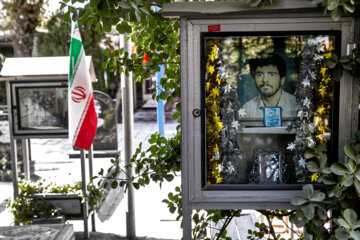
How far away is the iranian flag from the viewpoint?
4.58 m

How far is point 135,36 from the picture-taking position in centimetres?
353

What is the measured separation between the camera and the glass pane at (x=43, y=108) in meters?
5.41

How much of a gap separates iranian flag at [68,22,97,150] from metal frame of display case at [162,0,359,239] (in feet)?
8.27

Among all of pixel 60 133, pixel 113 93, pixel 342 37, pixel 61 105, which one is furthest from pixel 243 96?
pixel 113 93

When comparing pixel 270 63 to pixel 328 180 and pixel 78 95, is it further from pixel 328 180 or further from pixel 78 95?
pixel 78 95

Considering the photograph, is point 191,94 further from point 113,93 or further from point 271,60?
point 113,93

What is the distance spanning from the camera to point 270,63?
7.90ft

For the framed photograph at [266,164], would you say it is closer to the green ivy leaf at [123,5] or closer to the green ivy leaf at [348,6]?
the green ivy leaf at [348,6]

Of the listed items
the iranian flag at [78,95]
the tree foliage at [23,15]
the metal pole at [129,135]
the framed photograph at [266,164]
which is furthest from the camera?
the tree foliage at [23,15]

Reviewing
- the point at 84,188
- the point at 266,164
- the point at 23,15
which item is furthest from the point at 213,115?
the point at 23,15

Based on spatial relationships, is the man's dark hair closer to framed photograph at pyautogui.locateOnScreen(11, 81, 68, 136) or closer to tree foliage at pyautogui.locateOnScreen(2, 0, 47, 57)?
framed photograph at pyautogui.locateOnScreen(11, 81, 68, 136)

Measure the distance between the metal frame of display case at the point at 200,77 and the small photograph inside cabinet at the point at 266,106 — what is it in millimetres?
50

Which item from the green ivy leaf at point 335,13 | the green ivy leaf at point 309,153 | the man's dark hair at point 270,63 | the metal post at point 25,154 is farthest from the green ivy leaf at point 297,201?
the metal post at point 25,154

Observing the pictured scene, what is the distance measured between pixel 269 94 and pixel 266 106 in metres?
0.07
